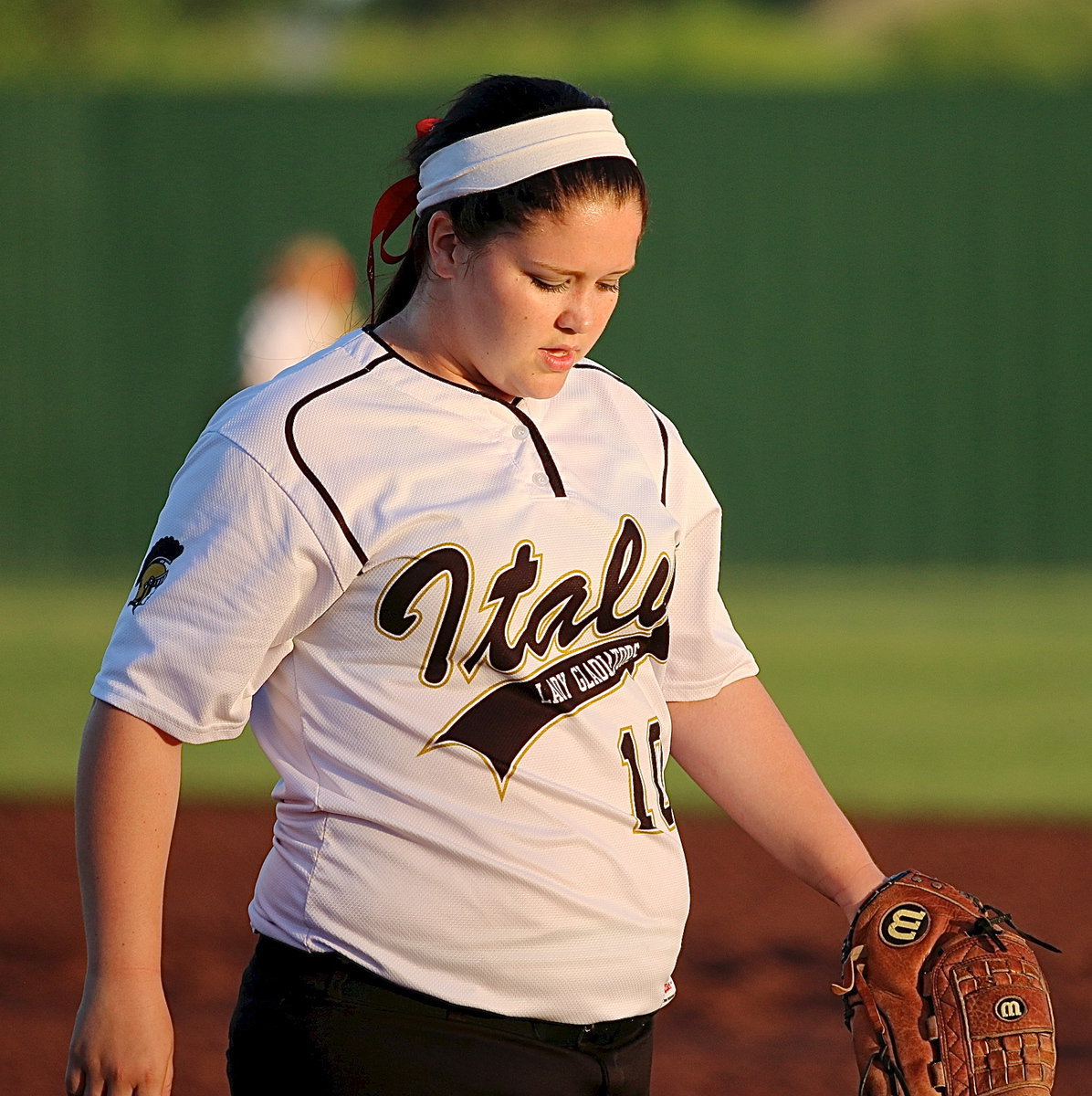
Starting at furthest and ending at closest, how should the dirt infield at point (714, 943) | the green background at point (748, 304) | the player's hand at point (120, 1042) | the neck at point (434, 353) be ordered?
the green background at point (748, 304) < the dirt infield at point (714, 943) < the neck at point (434, 353) < the player's hand at point (120, 1042)

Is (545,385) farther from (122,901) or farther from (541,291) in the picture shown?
(122,901)

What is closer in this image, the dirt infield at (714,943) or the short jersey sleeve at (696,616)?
the short jersey sleeve at (696,616)

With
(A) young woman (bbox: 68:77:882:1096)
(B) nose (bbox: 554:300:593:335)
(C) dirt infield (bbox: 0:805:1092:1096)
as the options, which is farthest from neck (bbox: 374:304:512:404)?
(C) dirt infield (bbox: 0:805:1092:1096)

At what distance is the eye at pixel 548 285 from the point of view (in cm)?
183

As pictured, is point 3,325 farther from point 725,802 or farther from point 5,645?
point 725,802

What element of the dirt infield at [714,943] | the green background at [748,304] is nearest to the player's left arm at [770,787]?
the dirt infield at [714,943]

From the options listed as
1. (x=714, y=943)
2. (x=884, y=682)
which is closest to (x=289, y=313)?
(x=884, y=682)

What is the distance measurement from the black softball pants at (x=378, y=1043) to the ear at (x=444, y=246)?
716 millimetres

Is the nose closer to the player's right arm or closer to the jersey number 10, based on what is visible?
the jersey number 10

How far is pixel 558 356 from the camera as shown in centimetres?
185

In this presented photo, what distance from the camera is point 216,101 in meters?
11.5

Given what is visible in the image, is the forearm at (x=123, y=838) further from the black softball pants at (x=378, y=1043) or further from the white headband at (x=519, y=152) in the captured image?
the white headband at (x=519, y=152)

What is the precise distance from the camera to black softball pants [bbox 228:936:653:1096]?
1.81m

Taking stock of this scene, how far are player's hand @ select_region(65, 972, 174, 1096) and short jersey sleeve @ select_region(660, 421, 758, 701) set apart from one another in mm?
699
